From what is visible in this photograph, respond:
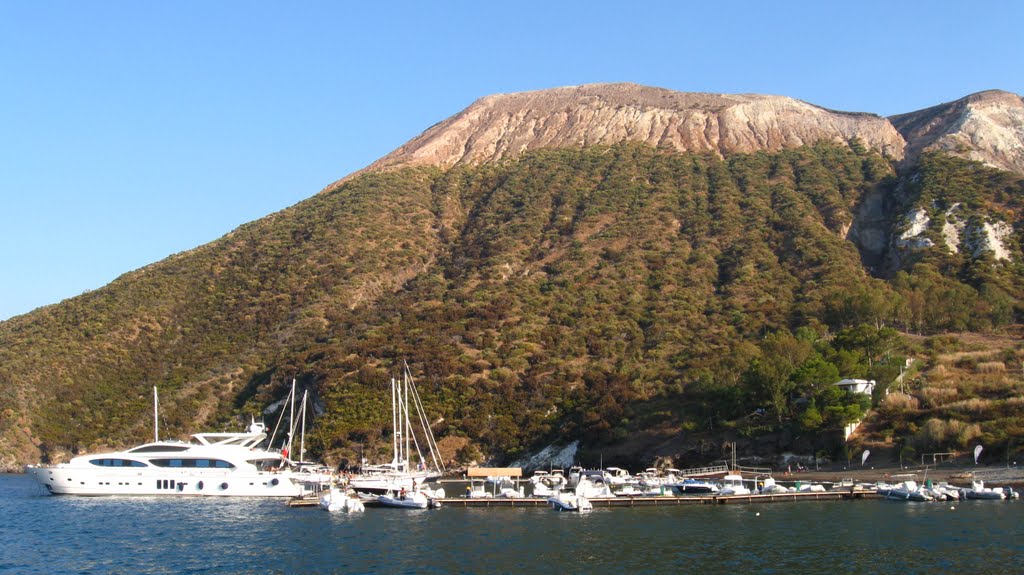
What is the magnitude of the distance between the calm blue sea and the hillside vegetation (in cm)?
2482

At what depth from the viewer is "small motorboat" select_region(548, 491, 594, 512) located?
5820 cm

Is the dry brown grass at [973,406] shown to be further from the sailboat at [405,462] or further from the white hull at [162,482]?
the white hull at [162,482]

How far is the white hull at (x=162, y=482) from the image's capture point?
6675 centimetres

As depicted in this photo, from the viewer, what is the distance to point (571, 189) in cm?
14988

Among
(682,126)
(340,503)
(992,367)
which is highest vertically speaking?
(682,126)

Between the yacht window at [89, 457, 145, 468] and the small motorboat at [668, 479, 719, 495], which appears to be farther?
the yacht window at [89, 457, 145, 468]

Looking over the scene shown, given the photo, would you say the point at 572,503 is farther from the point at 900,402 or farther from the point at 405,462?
the point at 900,402

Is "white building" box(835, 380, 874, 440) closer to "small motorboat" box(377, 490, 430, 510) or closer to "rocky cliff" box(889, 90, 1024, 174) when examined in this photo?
"small motorboat" box(377, 490, 430, 510)

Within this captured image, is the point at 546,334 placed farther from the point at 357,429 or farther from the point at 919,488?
the point at 919,488

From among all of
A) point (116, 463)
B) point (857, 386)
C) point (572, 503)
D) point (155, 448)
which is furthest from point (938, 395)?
point (116, 463)

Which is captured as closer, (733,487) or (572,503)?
(572,503)

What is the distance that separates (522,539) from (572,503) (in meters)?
13.4

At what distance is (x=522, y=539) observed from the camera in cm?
4553


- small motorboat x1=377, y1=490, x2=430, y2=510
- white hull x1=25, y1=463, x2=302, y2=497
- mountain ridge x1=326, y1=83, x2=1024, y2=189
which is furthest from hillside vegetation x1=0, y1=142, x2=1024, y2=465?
small motorboat x1=377, y1=490, x2=430, y2=510
